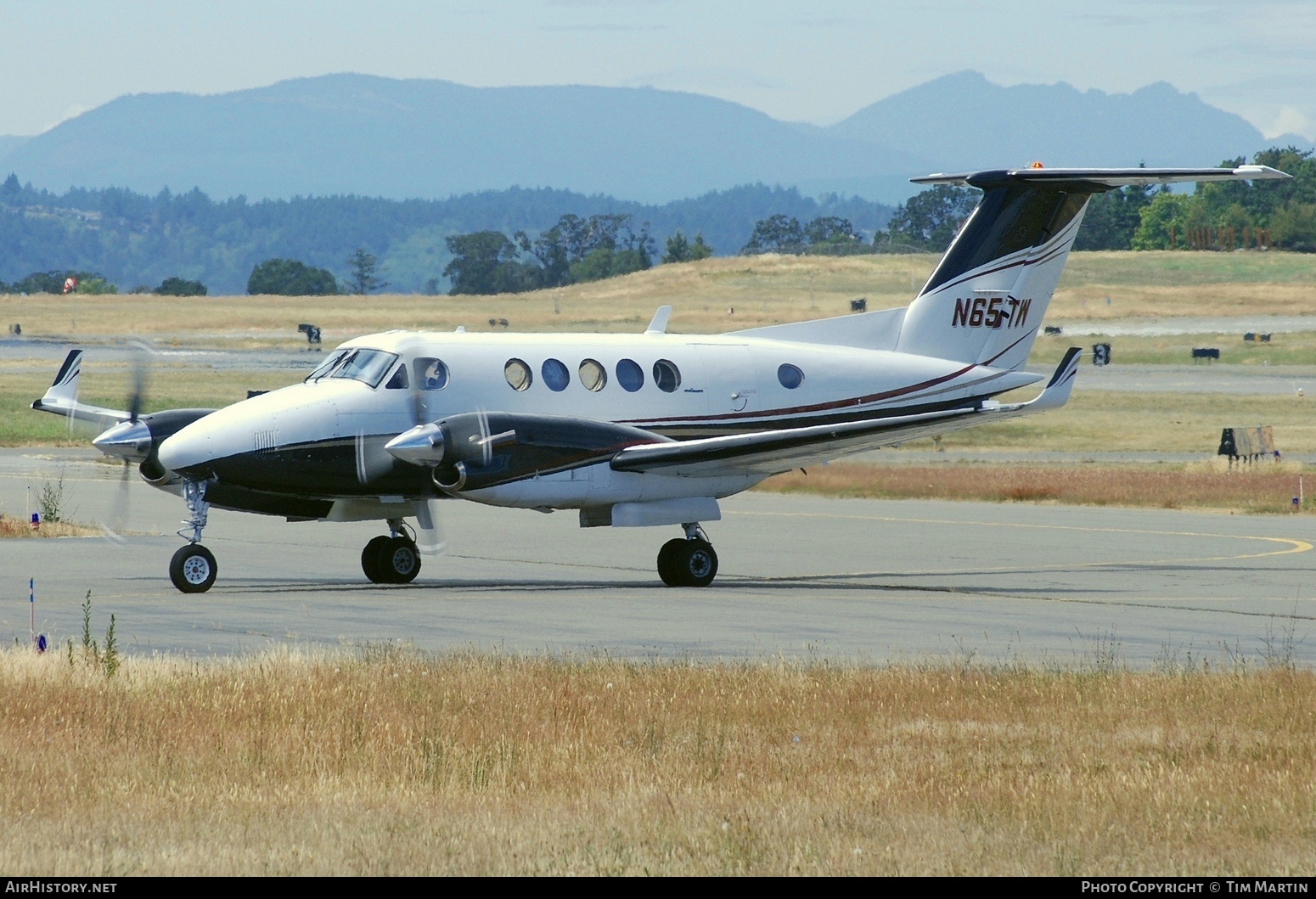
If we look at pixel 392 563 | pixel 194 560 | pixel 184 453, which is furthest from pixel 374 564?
pixel 184 453

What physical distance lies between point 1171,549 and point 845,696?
16.5m

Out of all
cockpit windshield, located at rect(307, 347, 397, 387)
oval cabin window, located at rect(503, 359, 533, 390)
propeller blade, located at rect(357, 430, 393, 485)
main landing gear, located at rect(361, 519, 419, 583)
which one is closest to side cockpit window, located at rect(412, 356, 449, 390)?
cockpit windshield, located at rect(307, 347, 397, 387)

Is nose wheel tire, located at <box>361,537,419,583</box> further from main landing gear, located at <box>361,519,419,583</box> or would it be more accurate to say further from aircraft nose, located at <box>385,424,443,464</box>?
aircraft nose, located at <box>385,424,443,464</box>

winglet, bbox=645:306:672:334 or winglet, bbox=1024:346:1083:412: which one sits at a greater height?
winglet, bbox=645:306:672:334

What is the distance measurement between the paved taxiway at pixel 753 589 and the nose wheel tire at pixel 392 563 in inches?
11.8

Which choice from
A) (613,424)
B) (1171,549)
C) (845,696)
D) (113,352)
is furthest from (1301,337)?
(845,696)

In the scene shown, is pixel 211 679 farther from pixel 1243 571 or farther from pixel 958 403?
pixel 1243 571

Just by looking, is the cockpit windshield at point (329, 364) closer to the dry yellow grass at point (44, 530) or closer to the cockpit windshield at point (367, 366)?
the cockpit windshield at point (367, 366)

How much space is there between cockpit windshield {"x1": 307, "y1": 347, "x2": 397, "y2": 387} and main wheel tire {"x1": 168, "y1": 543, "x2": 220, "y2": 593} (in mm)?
2619

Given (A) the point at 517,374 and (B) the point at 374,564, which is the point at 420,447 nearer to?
(A) the point at 517,374

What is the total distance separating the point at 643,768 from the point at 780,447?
1149 centimetres

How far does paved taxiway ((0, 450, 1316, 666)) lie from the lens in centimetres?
1777

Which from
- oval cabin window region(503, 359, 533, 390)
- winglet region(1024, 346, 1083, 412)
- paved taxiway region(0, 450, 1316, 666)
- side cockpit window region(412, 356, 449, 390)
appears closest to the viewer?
paved taxiway region(0, 450, 1316, 666)

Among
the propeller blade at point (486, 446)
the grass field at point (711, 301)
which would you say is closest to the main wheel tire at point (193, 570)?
the propeller blade at point (486, 446)
